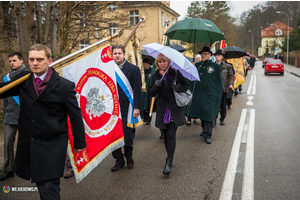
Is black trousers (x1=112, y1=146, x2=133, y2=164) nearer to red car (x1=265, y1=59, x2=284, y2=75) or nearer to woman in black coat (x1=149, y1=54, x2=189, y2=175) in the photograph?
woman in black coat (x1=149, y1=54, x2=189, y2=175)

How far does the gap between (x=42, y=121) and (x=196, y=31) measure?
555 cm

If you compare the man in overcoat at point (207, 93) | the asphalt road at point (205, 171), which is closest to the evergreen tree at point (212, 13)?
the man in overcoat at point (207, 93)

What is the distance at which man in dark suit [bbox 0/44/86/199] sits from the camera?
2779 millimetres

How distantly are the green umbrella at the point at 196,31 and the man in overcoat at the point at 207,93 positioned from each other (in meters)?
0.53

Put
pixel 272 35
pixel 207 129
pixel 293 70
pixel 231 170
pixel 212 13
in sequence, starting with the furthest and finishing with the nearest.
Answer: pixel 272 35 < pixel 212 13 < pixel 293 70 < pixel 207 129 < pixel 231 170

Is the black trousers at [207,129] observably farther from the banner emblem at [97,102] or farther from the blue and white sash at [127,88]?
the banner emblem at [97,102]

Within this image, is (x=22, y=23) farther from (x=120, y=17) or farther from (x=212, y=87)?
(x=120, y=17)

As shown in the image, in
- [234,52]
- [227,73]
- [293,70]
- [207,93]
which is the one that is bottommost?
[293,70]

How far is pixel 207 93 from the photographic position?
261 inches

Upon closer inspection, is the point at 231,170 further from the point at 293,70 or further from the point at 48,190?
the point at 293,70

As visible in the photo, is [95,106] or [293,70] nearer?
[95,106]

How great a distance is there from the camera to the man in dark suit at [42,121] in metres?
2.78

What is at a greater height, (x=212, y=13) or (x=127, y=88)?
(x=212, y=13)

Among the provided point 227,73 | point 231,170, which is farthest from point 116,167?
point 227,73
